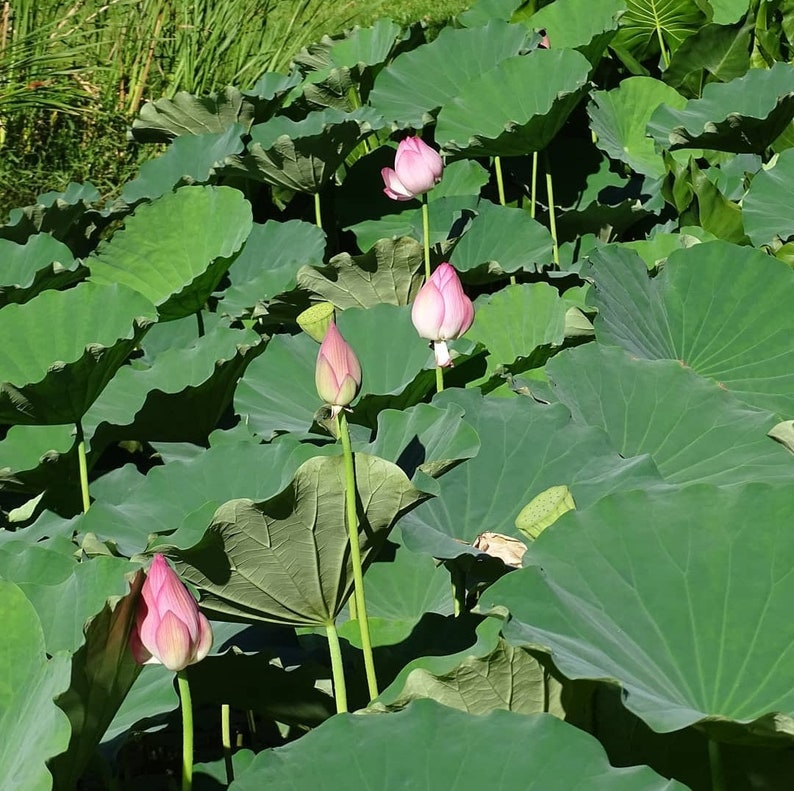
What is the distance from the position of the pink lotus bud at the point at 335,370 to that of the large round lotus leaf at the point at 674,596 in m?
0.23

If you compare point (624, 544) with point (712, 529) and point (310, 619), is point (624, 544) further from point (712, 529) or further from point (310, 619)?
point (310, 619)

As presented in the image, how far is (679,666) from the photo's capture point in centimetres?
99

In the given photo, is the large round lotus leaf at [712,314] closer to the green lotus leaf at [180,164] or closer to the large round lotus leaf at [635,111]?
the large round lotus leaf at [635,111]

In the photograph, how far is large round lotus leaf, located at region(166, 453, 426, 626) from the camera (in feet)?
3.68

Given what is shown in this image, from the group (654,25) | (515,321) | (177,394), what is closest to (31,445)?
(177,394)

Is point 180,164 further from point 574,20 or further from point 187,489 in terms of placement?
point 187,489

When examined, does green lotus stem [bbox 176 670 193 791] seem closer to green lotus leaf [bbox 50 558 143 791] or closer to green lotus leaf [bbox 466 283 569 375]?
green lotus leaf [bbox 50 558 143 791]

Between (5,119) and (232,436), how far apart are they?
2.66 metres

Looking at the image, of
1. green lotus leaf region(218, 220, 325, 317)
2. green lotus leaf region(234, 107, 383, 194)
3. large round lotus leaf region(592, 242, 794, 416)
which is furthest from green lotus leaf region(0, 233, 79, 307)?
large round lotus leaf region(592, 242, 794, 416)

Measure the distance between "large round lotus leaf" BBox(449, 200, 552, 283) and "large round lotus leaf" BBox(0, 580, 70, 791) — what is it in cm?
167

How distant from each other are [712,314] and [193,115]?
201 centimetres

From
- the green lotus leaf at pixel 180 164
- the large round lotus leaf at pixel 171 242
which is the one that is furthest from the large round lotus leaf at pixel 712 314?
the green lotus leaf at pixel 180 164

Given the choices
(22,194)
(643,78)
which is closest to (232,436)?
(643,78)

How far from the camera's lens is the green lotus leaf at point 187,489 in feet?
4.94
